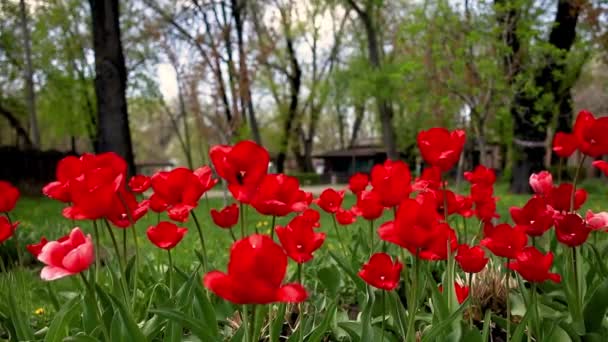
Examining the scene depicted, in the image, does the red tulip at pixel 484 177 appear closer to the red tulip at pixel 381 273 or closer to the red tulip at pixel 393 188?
the red tulip at pixel 393 188

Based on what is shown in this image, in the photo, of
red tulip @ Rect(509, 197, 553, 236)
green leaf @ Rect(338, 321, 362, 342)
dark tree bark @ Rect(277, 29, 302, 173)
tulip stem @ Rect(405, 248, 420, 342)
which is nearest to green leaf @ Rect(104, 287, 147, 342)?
green leaf @ Rect(338, 321, 362, 342)

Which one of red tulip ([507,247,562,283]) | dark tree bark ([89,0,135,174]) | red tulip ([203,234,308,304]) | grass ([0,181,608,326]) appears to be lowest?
grass ([0,181,608,326])

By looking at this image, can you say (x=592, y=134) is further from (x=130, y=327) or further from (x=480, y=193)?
(x=130, y=327)

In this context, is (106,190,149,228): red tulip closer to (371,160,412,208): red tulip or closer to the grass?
the grass

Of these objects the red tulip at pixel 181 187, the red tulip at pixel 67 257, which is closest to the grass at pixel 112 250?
the red tulip at pixel 181 187

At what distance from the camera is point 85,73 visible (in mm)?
27188

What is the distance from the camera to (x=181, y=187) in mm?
1692

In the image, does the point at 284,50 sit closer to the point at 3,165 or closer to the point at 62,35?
the point at 62,35

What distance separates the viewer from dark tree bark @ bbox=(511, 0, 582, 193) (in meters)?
14.3

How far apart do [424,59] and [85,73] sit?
20.0 m

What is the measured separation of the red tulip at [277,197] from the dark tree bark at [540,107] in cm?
1339

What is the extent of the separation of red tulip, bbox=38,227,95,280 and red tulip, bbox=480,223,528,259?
1130 millimetres

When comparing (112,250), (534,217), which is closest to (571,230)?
(534,217)

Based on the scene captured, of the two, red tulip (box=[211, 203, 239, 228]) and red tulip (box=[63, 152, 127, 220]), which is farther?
red tulip (box=[211, 203, 239, 228])
